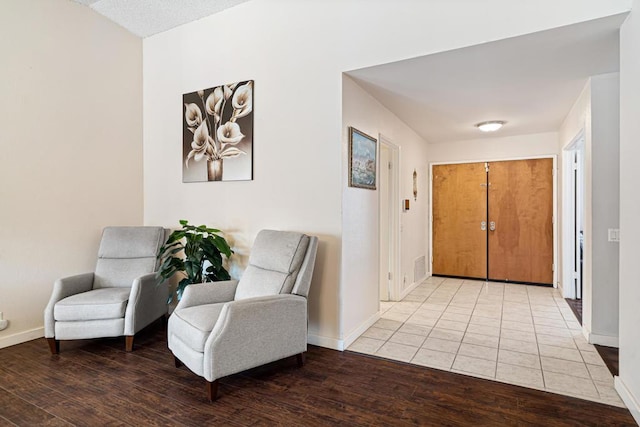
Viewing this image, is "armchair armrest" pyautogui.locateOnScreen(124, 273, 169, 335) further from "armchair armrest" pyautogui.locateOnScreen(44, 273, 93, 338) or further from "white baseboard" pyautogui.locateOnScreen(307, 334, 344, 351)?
"white baseboard" pyautogui.locateOnScreen(307, 334, 344, 351)

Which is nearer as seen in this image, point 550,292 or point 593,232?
point 593,232

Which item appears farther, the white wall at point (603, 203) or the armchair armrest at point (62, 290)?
the white wall at point (603, 203)

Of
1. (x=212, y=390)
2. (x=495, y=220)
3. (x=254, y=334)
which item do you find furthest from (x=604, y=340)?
(x=212, y=390)

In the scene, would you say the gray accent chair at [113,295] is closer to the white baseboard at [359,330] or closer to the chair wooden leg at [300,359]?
the chair wooden leg at [300,359]

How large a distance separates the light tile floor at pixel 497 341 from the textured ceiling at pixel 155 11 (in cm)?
349

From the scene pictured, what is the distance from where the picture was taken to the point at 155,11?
3.53m

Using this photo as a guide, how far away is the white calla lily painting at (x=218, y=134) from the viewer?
132 inches

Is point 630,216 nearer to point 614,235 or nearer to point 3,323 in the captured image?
point 614,235

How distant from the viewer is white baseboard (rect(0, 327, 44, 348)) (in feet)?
9.67

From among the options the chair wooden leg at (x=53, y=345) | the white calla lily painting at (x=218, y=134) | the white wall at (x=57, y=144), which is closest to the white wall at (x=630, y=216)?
the white calla lily painting at (x=218, y=134)

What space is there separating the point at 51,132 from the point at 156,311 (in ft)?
6.35

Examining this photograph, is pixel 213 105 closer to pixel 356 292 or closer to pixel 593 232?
pixel 356 292

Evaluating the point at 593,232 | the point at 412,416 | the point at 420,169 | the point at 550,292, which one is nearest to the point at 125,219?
the point at 412,416

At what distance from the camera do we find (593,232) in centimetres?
303
